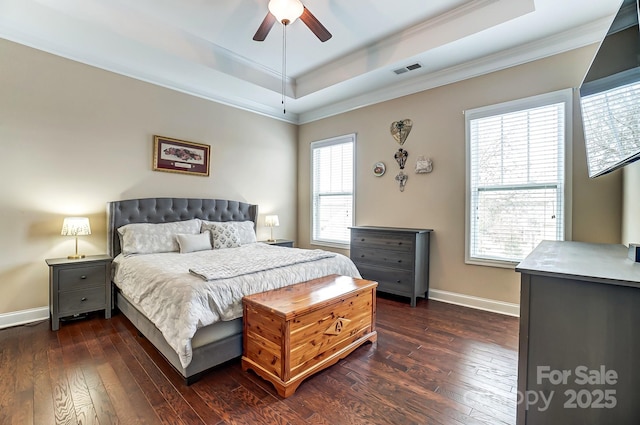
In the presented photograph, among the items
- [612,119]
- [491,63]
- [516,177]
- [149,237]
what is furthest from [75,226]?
[491,63]

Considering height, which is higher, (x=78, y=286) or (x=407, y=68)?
(x=407, y=68)

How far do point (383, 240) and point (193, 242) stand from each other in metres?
2.40

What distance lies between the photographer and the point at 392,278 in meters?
3.85

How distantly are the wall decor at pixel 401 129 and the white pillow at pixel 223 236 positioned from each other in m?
2.64

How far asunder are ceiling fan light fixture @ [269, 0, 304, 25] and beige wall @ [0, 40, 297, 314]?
7.31 ft

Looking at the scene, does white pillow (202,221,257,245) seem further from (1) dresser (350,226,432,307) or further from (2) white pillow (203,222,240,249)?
(1) dresser (350,226,432,307)

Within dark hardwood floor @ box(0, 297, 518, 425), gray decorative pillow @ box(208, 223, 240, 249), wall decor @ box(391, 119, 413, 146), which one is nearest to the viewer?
dark hardwood floor @ box(0, 297, 518, 425)

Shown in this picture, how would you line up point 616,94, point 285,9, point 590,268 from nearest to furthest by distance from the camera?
point 590,268 < point 616,94 < point 285,9

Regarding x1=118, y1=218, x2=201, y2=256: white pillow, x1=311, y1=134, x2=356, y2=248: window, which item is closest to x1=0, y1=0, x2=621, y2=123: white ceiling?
x1=311, y1=134, x2=356, y2=248: window

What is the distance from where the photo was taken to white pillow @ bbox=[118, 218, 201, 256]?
11.0 feet

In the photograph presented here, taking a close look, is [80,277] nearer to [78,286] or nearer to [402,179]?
[78,286]

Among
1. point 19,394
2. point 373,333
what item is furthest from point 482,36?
point 19,394

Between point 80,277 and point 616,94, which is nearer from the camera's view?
point 616,94

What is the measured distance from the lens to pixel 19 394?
187 cm
